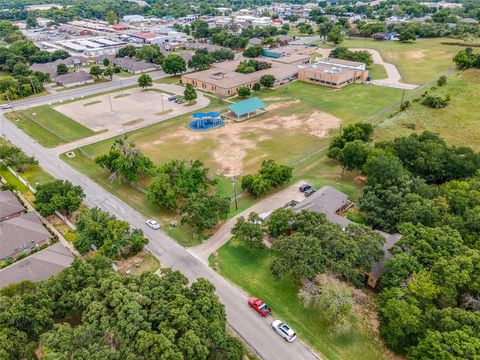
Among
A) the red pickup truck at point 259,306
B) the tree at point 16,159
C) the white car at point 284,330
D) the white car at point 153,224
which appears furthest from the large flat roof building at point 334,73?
the white car at point 284,330

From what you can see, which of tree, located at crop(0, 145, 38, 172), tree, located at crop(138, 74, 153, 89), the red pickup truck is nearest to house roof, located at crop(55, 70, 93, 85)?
tree, located at crop(138, 74, 153, 89)

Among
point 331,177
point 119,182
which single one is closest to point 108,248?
point 119,182

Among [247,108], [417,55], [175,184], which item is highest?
[417,55]

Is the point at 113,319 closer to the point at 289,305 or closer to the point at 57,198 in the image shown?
the point at 289,305

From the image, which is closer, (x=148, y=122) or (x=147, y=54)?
(x=148, y=122)

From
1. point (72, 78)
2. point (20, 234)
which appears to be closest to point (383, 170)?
point (20, 234)

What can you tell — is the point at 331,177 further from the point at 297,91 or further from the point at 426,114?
the point at 297,91

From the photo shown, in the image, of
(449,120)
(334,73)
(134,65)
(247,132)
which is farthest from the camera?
(134,65)
